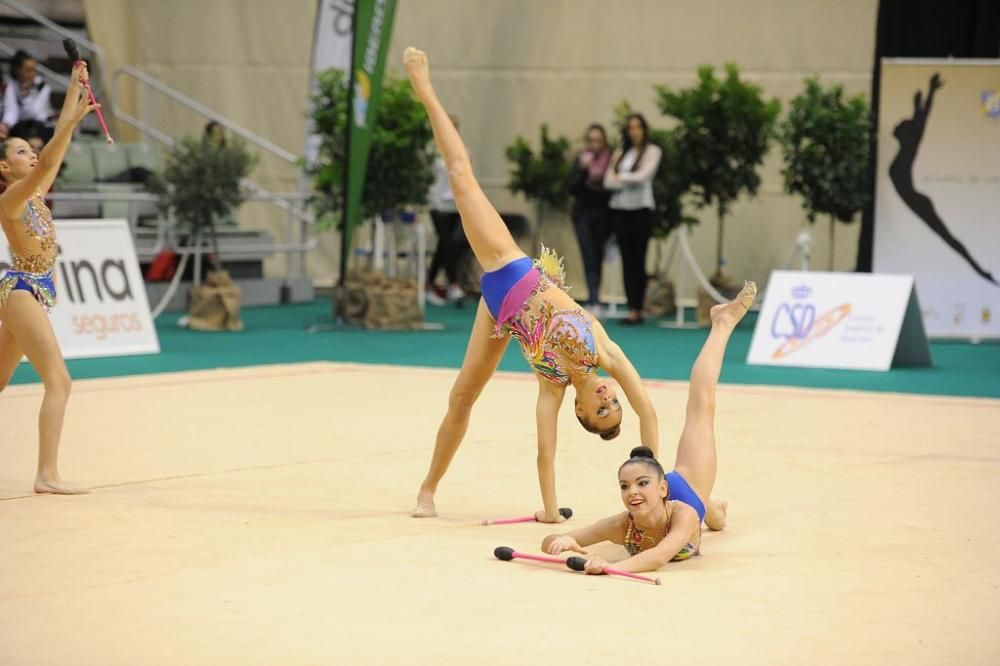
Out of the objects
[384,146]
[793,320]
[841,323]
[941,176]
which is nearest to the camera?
[841,323]

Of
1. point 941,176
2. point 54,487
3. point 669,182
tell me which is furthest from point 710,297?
point 54,487

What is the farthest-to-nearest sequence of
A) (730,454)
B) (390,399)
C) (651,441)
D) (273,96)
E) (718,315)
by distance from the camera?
(273,96) → (390,399) → (730,454) → (718,315) → (651,441)

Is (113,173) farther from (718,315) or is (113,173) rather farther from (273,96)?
(718,315)

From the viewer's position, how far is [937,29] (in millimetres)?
14188

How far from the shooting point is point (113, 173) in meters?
15.1

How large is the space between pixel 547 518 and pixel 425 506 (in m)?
0.48

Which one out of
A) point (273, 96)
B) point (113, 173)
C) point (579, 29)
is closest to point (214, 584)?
point (113, 173)

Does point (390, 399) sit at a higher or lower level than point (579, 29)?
lower

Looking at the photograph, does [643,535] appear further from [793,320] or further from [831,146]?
[831,146]

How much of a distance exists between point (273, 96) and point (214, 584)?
46.6ft

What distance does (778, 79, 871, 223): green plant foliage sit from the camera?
13242 mm

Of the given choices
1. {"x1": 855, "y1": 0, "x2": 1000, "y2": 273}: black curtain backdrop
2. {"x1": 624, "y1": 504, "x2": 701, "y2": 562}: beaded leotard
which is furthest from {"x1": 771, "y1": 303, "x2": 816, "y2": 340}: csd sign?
{"x1": 624, "y1": 504, "x2": 701, "y2": 562}: beaded leotard

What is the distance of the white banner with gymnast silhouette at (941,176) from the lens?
12055mm

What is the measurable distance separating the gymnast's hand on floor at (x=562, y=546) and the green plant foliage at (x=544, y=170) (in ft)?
36.8
